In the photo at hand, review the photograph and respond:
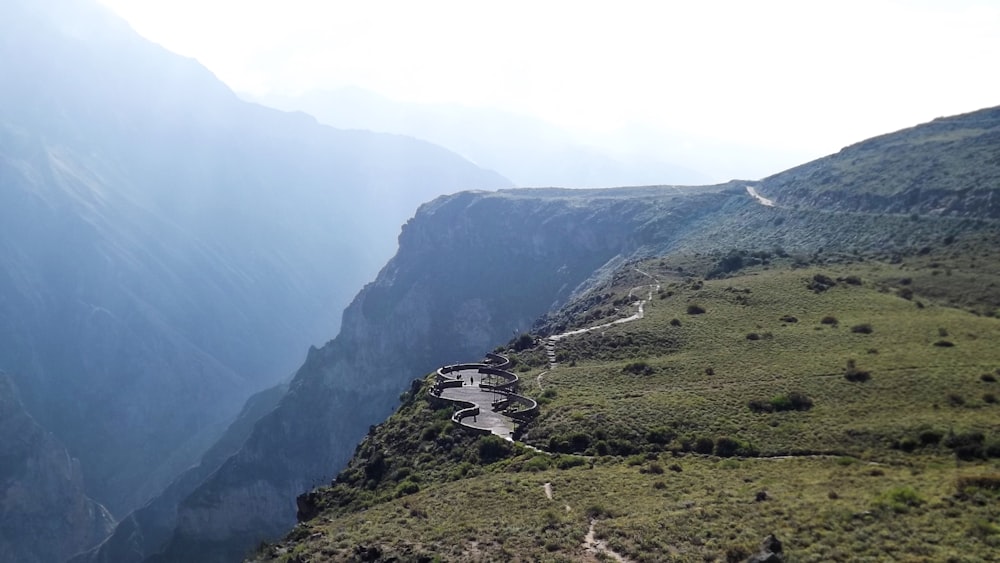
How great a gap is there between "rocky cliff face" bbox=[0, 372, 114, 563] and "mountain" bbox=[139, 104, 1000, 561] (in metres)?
47.8

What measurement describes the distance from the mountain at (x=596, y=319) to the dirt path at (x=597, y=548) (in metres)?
0.59

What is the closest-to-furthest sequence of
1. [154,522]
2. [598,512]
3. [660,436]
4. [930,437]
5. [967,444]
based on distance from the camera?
[598,512] → [967,444] → [930,437] → [660,436] → [154,522]

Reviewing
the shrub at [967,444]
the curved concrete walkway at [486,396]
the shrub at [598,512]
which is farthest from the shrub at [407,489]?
the shrub at [967,444]

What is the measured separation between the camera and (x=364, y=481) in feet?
146

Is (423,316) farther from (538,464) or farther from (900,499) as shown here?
(900,499)

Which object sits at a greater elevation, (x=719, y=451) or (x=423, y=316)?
(x=423, y=316)

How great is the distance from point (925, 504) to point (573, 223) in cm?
13688

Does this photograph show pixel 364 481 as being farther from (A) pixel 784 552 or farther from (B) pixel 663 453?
(A) pixel 784 552

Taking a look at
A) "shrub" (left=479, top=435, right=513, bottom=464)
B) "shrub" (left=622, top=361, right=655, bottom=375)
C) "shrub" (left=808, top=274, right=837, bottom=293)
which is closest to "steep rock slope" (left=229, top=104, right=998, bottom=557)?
"shrub" (left=808, top=274, right=837, bottom=293)

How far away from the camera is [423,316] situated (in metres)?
166

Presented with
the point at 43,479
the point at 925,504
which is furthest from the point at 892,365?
the point at 43,479

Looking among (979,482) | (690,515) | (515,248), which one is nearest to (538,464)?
(690,515)

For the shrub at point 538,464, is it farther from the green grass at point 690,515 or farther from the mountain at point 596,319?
the green grass at point 690,515

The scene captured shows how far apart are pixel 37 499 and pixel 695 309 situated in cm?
17189
